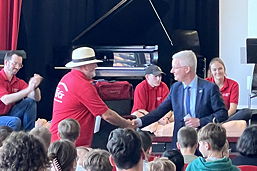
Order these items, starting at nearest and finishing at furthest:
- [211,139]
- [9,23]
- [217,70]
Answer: [211,139] < [217,70] < [9,23]

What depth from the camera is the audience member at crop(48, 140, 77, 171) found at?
9.35ft

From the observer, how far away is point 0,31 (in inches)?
339

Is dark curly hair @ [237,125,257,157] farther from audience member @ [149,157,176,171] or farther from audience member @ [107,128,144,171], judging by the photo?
audience member @ [107,128,144,171]

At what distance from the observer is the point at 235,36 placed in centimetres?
1004

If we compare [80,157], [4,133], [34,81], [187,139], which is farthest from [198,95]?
[34,81]

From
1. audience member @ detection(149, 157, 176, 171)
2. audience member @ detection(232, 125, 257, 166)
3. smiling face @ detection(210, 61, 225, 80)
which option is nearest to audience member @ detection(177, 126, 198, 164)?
audience member @ detection(232, 125, 257, 166)

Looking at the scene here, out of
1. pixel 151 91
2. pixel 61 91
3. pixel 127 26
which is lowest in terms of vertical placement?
pixel 151 91

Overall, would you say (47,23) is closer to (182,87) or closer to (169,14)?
(169,14)

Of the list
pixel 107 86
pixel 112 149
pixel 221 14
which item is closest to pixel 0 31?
pixel 107 86

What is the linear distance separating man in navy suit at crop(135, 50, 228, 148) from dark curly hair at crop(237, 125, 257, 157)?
925 mm

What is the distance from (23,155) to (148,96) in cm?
494

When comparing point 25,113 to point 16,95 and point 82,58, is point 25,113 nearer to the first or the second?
point 16,95

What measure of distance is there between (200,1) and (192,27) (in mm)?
441

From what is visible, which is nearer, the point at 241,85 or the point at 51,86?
the point at 51,86
